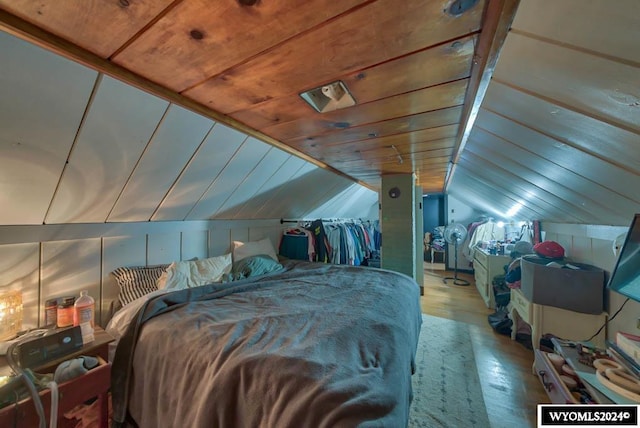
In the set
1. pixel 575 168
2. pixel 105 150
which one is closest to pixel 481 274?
pixel 575 168

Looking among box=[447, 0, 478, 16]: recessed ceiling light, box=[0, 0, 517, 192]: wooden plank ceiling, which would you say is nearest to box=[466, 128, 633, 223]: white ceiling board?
box=[0, 0, 517, 192]: wooden plank ceiling

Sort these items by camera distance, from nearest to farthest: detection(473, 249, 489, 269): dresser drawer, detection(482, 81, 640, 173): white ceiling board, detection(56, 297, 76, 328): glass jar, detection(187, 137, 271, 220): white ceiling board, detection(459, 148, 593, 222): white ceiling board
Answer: detection(482, 81, 640, 173): white ceiling board < detection(56, 297, 76, 328): glass jar < detection(187, 137, 271, 220): white ceiling board < detection(459, 148, 593, 222): white ceiling board < detection(473, 249, 489, 269): dresser drawer

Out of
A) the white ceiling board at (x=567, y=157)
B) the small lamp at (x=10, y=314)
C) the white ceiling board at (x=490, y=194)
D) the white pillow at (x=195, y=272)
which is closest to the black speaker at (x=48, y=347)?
the small lamp at (x=10, y=314)

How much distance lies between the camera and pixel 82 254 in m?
1.62

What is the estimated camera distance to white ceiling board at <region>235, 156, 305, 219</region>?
2.56m

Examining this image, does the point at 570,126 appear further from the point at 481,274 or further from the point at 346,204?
the point at 346,204

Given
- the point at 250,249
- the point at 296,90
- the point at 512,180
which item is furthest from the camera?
the point at 250,249

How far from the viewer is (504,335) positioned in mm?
2748

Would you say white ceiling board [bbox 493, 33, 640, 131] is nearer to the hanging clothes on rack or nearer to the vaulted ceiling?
the vaulted ceiling

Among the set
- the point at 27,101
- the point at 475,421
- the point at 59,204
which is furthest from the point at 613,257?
the point at 59,204

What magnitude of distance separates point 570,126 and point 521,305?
2188mm

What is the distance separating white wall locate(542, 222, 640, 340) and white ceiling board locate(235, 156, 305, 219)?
Answer: 2.75 meters

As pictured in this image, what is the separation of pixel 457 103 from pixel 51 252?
2.63m

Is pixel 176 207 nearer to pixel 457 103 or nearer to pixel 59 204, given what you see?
pixel 59 204
